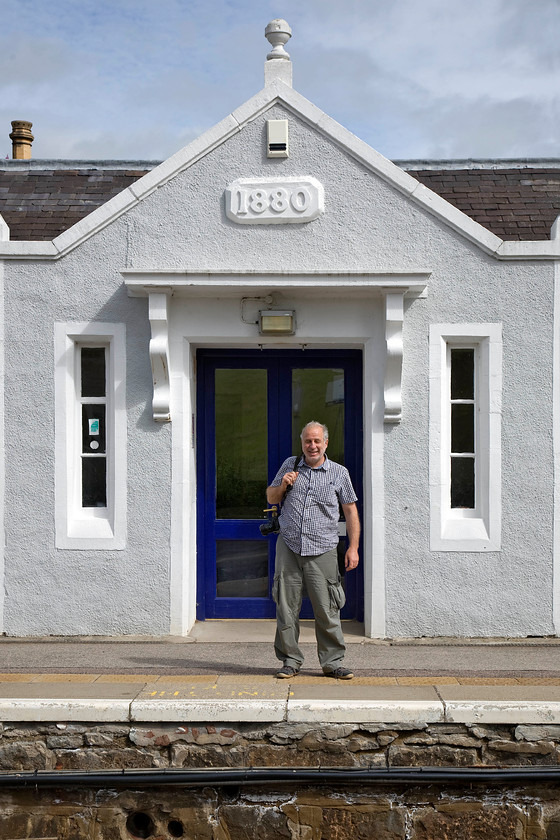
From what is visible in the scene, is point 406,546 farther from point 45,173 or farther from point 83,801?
point 45,173

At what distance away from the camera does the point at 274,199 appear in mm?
7566

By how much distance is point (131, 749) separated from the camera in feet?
17.1

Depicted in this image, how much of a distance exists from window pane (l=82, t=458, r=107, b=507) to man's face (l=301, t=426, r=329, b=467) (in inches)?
99.4

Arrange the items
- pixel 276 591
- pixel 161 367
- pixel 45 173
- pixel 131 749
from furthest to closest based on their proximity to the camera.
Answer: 1. pixel 45 173
2. pixel 161 367
3. pixel 276 591
4. pixel 131 749

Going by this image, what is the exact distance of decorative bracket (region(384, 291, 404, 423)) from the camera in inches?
292

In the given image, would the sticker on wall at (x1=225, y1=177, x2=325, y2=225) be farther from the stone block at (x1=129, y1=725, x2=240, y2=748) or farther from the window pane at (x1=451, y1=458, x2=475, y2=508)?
the stone block at (x1=129, y1=725, x2=240, y2=748)

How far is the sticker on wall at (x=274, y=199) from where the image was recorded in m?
7.56

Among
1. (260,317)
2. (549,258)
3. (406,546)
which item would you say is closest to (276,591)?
(406,546)

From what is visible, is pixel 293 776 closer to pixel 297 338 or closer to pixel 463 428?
pixel 463 428

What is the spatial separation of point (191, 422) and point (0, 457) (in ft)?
5.53

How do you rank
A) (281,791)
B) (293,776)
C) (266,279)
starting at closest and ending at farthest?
(293,776), (281,791), (266,279)

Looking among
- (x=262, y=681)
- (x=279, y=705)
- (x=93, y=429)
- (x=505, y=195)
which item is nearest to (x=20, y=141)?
(x=93, y=429)

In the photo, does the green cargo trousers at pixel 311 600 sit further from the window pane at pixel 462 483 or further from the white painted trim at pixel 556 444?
the white painted trim at pixel 556 444

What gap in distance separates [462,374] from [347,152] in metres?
2.18
